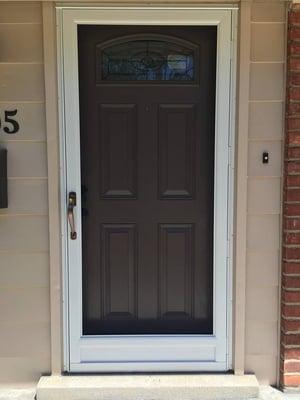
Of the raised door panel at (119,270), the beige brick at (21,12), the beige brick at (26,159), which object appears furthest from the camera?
the raised door panel at (119,270)

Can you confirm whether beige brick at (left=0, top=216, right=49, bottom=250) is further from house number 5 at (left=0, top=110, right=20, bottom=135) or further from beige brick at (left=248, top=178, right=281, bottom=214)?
beige brick at (left=248, top=178, right=281, bottom=214)

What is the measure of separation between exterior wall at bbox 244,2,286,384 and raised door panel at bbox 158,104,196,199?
35cm

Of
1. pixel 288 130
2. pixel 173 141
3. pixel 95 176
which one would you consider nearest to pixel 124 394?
pixel 95 176

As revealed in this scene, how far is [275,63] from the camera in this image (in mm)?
3244

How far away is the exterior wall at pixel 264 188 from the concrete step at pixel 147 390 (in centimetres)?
20

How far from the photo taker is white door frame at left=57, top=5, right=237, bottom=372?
3.22 metres

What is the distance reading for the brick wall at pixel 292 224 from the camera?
3.20 m

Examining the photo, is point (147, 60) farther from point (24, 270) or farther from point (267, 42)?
point (24, 270)

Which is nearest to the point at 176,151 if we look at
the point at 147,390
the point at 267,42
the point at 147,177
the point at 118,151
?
the point at 147,177

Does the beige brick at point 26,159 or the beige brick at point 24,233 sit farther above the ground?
the beige brick at point 26,159

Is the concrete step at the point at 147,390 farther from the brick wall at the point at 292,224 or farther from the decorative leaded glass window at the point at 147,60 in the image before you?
the decorative leaded glass window at the point at 147,60

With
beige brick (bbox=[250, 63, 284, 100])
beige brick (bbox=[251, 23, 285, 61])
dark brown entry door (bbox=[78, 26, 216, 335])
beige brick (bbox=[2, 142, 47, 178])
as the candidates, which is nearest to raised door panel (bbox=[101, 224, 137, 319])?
dark brown entry door (bbox=[78, 26, 216, 335])

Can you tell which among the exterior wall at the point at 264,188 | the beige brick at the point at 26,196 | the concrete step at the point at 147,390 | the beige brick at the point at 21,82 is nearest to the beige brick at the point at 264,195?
the exterior wall at the point at 264,188

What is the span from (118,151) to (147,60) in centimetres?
56
